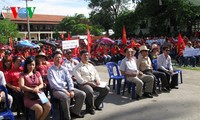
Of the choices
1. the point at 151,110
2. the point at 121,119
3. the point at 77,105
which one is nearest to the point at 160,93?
the point at 151,110

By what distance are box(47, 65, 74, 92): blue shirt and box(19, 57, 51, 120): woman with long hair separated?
290 mm

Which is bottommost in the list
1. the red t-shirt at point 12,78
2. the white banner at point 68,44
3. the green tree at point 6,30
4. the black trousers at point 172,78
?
the black trousers at point 172,78

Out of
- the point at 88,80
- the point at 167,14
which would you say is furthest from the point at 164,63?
the point at 167,14

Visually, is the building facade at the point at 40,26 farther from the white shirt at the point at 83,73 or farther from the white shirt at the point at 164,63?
the white shirt at the point at 83,73

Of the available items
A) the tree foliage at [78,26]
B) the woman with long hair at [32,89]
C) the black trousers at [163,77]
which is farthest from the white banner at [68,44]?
the tree foliage at [78,26]

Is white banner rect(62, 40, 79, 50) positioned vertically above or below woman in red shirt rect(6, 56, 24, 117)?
above

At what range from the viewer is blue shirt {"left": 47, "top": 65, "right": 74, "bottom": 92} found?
564 centimetres

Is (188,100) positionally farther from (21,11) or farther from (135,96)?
(21,11)

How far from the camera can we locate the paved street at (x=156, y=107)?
5.85m

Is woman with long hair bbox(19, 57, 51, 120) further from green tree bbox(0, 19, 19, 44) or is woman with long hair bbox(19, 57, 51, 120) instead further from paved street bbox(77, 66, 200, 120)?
green tree bbox(0, 19, 19, 44)

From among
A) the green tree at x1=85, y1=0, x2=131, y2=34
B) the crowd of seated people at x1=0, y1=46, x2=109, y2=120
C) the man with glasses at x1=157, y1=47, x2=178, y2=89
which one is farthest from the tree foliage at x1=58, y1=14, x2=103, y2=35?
the crowd of seated people at x1=0, y1=46, x2=109, y2=120

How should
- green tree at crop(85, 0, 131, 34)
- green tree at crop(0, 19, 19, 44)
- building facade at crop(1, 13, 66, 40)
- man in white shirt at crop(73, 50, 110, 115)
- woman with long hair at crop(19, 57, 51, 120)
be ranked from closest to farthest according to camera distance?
woman with long hair at crop(19, 57, 51, 120), man in white shirt at crop(73, 50, 110, 115), green tree at crop(0, 19, 19, 44), green tree at crop(85, 0, 131, 34), building facade at crop(1, 13, 66, 40)

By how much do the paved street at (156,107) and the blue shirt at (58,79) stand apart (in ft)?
2.70

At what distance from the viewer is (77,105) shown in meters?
5.76
